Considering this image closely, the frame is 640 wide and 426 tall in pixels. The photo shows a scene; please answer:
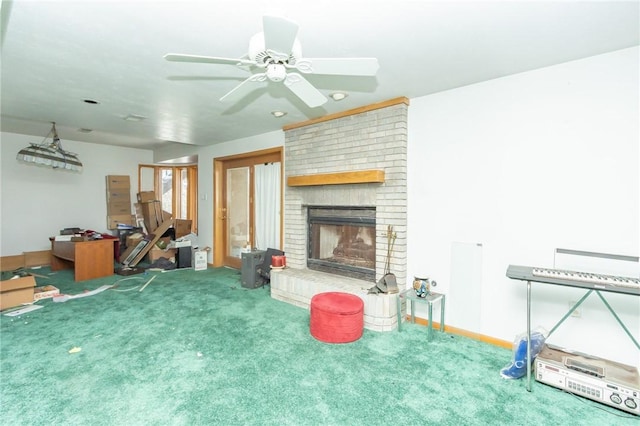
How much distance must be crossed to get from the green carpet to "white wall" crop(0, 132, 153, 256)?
3.35 metres

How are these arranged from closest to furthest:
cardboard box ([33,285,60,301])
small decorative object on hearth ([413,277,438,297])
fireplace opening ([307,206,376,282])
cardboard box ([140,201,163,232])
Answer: small decorative object on hearth ([413,277,438,297]), fireplace opening ([307,206,376,282]), cardboard box ([33,285,60,301]), cardboard box ([140,201,163,232])

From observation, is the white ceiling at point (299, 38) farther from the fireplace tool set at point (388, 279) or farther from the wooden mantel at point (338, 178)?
the fireplace tool set at point (388, 279)

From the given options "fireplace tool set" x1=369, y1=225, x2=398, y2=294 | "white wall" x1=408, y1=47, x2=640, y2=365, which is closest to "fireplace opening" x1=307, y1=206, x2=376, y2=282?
"fireplace tool set" x1=369, y1=225, x2=398, y2=294

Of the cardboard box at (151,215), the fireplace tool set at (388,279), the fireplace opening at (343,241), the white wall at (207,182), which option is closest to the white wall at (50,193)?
the cardboard box at (151,215)

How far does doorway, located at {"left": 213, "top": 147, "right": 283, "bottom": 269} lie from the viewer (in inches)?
190

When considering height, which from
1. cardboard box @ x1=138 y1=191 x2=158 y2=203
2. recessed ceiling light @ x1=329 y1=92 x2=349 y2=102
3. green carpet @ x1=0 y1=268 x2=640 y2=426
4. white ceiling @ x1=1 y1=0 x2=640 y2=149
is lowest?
green carpet @ x1=0 y1=268 x2=640 y2=426

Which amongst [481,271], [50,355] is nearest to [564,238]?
[481,271]

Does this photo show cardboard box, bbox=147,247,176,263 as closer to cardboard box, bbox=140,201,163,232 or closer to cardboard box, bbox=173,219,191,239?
cardboard box, bbox=173,219,191,239

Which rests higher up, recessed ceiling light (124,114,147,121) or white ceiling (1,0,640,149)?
recessed ceiling light (124,114,147,121)

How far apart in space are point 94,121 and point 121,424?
410cm

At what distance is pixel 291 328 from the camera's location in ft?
9.80

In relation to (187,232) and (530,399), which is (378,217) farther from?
(187,232)

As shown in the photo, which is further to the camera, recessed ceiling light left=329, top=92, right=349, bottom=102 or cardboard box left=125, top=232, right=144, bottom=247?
cardboard box left=125, top=232, right=144, bottom=247

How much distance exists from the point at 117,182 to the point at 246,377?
6.24 m
